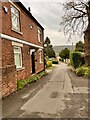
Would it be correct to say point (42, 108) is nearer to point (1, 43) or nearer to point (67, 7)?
point (1, 43)

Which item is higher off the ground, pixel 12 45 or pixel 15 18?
pixel 15 18

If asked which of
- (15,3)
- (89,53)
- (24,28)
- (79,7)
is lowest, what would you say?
(89,53)

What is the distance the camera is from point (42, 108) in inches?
271

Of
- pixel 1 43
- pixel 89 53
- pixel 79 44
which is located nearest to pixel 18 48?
pixel 1 43

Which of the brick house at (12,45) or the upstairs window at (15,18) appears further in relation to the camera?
the upstairs window at (15,18)

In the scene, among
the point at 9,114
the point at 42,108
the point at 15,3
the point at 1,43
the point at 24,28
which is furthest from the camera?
the point at 24,28

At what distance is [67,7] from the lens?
2212 centimetres

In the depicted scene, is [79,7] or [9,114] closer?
[9,114]

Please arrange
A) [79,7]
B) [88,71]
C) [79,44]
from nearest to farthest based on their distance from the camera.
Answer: [88,71]
[79,7]
[79,44]

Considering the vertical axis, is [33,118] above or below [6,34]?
below

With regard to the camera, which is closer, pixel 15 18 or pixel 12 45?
pixel 12 45

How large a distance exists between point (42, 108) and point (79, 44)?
2217 inches

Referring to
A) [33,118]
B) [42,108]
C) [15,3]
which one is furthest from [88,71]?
[33,118]

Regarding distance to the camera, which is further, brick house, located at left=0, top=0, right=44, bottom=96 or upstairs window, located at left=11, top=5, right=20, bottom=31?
upstairs window, located at left=11, top=5, right=20, bottom=31
